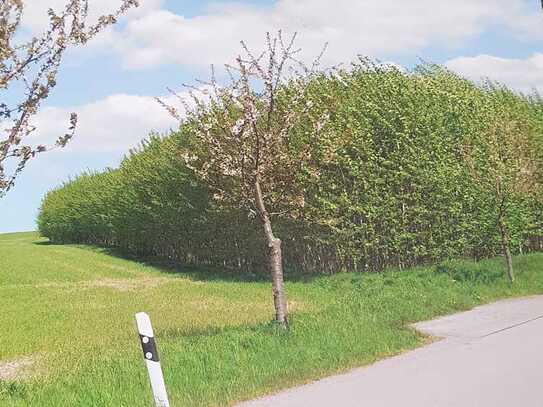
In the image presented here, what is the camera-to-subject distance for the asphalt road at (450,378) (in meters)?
6.45

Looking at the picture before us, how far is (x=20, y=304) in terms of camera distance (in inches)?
846

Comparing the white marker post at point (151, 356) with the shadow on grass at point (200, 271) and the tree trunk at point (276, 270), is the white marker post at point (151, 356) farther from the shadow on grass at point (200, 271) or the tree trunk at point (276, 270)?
the shadow on grass at point (200, 271)

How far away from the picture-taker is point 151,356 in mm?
6203

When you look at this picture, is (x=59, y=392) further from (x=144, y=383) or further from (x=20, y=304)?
(x=20, y=304)

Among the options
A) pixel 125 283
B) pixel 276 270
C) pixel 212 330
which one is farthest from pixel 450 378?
pixel 125 283

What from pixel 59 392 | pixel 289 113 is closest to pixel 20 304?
pixel 289 113

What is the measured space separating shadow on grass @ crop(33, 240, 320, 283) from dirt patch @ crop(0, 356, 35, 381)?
46.4 feet

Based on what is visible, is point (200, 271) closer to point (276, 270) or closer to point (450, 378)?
point (276, 270)

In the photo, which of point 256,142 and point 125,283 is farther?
point 125,283

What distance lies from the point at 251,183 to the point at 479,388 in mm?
5929

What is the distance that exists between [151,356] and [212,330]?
21.1 feet

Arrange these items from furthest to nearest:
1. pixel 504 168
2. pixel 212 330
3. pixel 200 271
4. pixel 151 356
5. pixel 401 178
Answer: pixel 200 271, pixel 401 178, pixel 504 168, pixel 212 330, pixel 151 356

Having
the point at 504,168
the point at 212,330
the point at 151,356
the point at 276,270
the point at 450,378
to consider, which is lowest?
the point at 450,378

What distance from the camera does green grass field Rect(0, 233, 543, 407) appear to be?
25.5 feet
